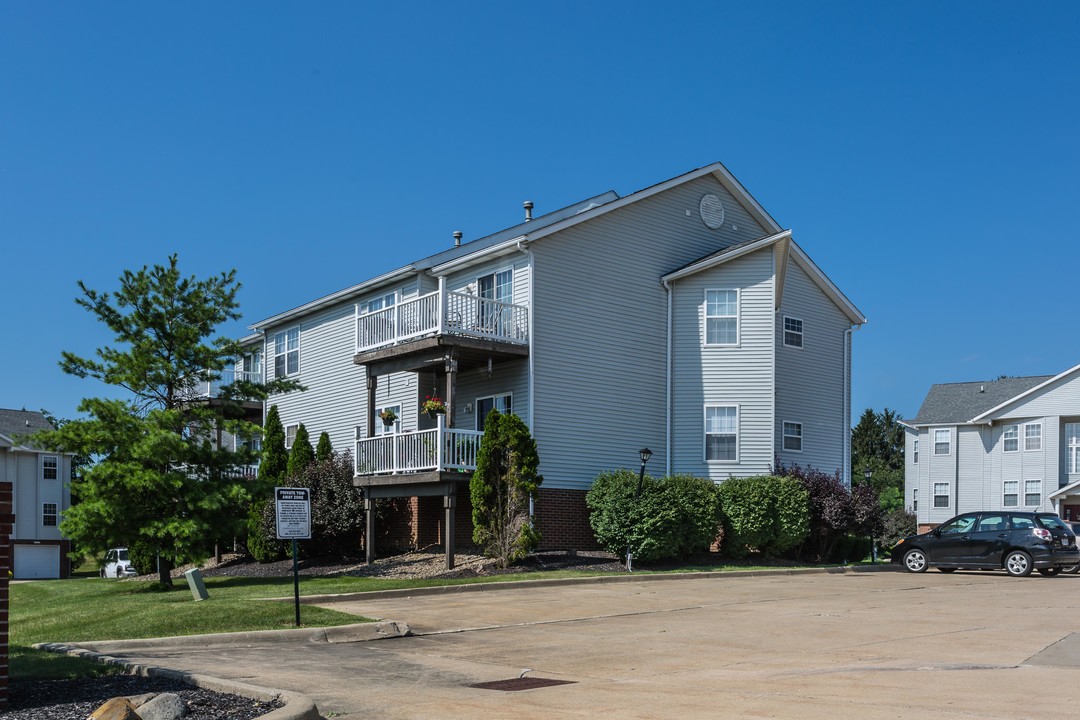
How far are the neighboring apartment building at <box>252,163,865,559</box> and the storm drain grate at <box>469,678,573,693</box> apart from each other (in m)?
14.2

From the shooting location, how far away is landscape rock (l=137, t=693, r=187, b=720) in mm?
7793

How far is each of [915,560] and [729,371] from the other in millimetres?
6923

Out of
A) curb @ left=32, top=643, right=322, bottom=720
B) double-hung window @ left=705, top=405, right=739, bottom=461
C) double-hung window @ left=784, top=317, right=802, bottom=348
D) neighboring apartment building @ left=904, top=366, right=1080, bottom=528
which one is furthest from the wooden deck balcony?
neighboring apartment building @ left=904, top=366, right=1080, bottom=528

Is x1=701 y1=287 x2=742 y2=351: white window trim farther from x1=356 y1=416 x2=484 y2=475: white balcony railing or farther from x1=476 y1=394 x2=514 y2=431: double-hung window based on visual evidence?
x1=356 y1=416 x2=484 y2=475: white balcony railing

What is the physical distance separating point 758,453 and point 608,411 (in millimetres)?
4233

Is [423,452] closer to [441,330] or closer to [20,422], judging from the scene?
[441,330]

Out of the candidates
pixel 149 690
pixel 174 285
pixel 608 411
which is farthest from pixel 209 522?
pixel 149 690

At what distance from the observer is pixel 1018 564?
80.3 feet

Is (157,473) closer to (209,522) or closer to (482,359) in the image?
(209,522)

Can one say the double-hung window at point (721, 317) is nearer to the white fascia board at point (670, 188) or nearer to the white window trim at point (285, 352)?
the white fascia board at point (670, 188)

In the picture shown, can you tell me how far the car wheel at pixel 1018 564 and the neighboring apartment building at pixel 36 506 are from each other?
4590 cm

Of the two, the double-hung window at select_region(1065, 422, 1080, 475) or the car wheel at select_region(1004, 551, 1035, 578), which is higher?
the double-hung window at select_region(1065, 422, 1080, 475)

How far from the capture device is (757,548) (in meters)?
27.4

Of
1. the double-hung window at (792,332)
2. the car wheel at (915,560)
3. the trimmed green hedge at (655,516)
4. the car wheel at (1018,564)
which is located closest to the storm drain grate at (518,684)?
the trimmed green hedge at (655,516)
